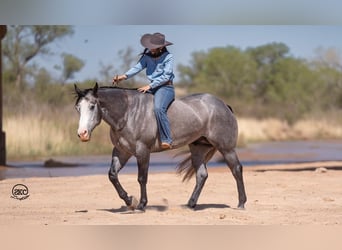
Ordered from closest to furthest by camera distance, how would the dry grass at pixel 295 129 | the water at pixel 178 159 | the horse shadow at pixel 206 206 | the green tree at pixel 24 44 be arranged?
1. the horse shadow at pixel 206 206
2. the water at pixel 178 159
3. the green tree at pixel 24 44
4. the dry grass at pixel 295 129

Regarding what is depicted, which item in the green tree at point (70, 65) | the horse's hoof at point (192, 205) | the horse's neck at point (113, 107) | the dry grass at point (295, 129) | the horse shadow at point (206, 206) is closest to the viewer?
the horse's neck at point (113, 107)

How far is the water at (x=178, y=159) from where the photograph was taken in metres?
14.7

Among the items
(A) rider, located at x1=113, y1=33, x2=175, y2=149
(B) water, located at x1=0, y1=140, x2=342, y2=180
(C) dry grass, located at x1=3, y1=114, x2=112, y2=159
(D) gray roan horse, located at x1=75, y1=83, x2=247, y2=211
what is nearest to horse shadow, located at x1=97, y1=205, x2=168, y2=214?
(D) gray roan horse, located at x1=75, y1=83, x2=247, y2=211

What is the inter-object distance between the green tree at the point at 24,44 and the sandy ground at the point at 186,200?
7.34 meters

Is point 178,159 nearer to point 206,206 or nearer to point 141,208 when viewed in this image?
point 206,206

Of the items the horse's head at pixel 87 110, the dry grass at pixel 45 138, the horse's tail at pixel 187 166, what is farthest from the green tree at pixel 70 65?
the horse's head at pixel 87 110

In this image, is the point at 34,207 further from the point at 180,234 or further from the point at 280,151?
the point at 280,151

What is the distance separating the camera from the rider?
28.5 ft

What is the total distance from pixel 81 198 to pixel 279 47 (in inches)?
552

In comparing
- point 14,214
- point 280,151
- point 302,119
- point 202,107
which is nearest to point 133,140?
point 202,107

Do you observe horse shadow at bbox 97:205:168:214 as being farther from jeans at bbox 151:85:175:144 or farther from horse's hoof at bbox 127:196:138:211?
jeans at bbox 151:85:175:144

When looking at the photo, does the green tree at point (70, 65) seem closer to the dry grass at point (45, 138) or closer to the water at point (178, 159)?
the dry grass at point (45, 138)

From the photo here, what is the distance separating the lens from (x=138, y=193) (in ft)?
36.6

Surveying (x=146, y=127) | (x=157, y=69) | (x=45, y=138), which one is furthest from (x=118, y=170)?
(x=45, y=138)
